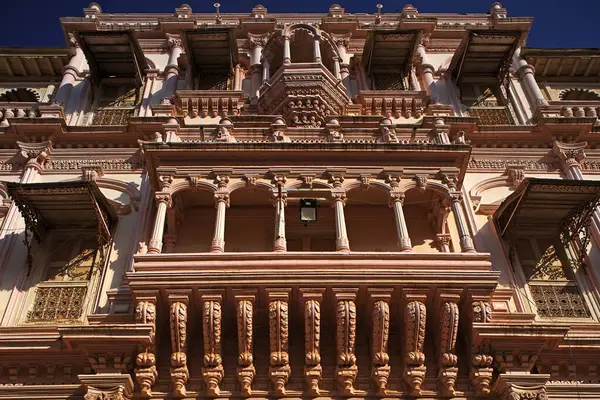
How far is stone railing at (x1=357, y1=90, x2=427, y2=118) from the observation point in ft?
54.7

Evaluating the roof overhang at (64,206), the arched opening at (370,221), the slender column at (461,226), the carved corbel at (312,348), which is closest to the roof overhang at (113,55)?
the roof overhang at (64,206)

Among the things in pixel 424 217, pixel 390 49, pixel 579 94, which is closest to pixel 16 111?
pixel 390 49

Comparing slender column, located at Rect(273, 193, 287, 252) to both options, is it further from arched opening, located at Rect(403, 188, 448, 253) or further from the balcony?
the balcony

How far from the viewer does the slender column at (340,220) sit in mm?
11273

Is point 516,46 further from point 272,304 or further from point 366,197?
point 272,304

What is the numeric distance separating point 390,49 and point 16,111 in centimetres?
997

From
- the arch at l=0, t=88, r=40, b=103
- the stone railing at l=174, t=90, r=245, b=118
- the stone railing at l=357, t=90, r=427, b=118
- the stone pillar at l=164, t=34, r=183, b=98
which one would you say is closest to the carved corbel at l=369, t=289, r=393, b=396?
the stone railing at l=357, t=90, r=427, b=118

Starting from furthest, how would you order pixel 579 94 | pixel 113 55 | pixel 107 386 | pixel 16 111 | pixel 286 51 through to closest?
pixel 579 94 → pixel 113 55 → pixel 286 51 → pixel 16 111 → pixel 107 386

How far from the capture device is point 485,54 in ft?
59.0

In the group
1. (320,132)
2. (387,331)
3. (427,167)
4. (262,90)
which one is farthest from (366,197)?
(262,90)

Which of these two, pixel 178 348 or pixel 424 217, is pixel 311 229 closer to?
pixel 424 217

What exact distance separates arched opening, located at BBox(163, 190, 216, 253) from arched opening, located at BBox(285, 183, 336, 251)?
1.57m

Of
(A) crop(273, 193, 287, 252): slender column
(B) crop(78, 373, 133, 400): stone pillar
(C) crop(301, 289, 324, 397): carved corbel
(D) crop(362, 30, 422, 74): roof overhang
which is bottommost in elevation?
(B) crop(78, 373, 133, 400): stone pillar

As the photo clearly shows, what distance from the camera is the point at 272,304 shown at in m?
10.2
